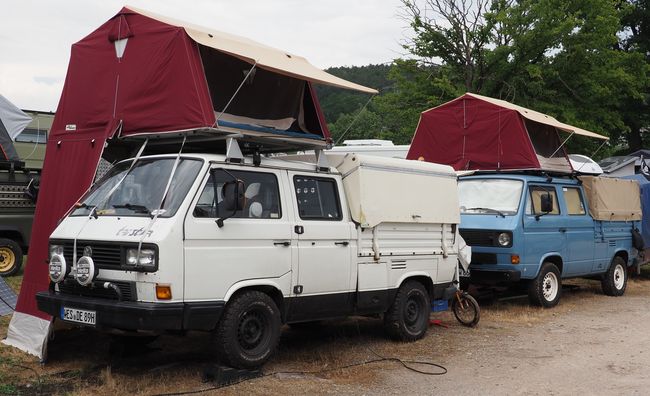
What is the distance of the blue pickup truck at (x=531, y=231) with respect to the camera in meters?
10.3

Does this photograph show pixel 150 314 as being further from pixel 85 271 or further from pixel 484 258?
pixel 484 258

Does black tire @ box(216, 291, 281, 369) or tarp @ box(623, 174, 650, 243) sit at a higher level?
tarp @ box(623, 174, 650, 243)

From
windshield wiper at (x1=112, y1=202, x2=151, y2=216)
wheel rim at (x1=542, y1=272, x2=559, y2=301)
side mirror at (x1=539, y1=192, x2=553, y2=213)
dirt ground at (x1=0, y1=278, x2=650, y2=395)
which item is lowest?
dirt ground at (x1=0, y1=278, x2=650, y2=395)

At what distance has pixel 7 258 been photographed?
1211cm

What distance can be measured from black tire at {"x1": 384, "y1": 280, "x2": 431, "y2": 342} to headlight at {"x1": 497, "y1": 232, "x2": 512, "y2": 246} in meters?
2.35

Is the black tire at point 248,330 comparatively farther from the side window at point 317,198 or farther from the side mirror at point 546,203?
the side mirror at point 546,203

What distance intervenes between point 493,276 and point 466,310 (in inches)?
50.6

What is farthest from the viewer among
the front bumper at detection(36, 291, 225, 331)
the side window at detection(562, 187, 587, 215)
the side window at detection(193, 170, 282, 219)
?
the side window at detection(562, 187, 587, 215)

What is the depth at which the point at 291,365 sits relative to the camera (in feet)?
22.6

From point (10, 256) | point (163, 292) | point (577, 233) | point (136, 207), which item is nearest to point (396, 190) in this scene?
point (136, 207)

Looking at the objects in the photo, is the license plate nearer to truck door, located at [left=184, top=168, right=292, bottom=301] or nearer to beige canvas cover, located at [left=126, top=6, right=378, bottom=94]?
truck door, located at [left=184, top=168, right=292, bottom=301]

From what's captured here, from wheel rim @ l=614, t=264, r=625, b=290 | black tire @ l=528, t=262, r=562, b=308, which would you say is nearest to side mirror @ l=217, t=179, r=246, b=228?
black tire @ l=528, t=262, r=562, b=308

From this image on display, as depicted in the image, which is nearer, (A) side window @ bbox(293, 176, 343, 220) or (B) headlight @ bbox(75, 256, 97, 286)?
(B) headlight @ bbox(75, 256, 97, 286)

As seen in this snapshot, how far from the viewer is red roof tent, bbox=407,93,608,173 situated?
1145 cm
